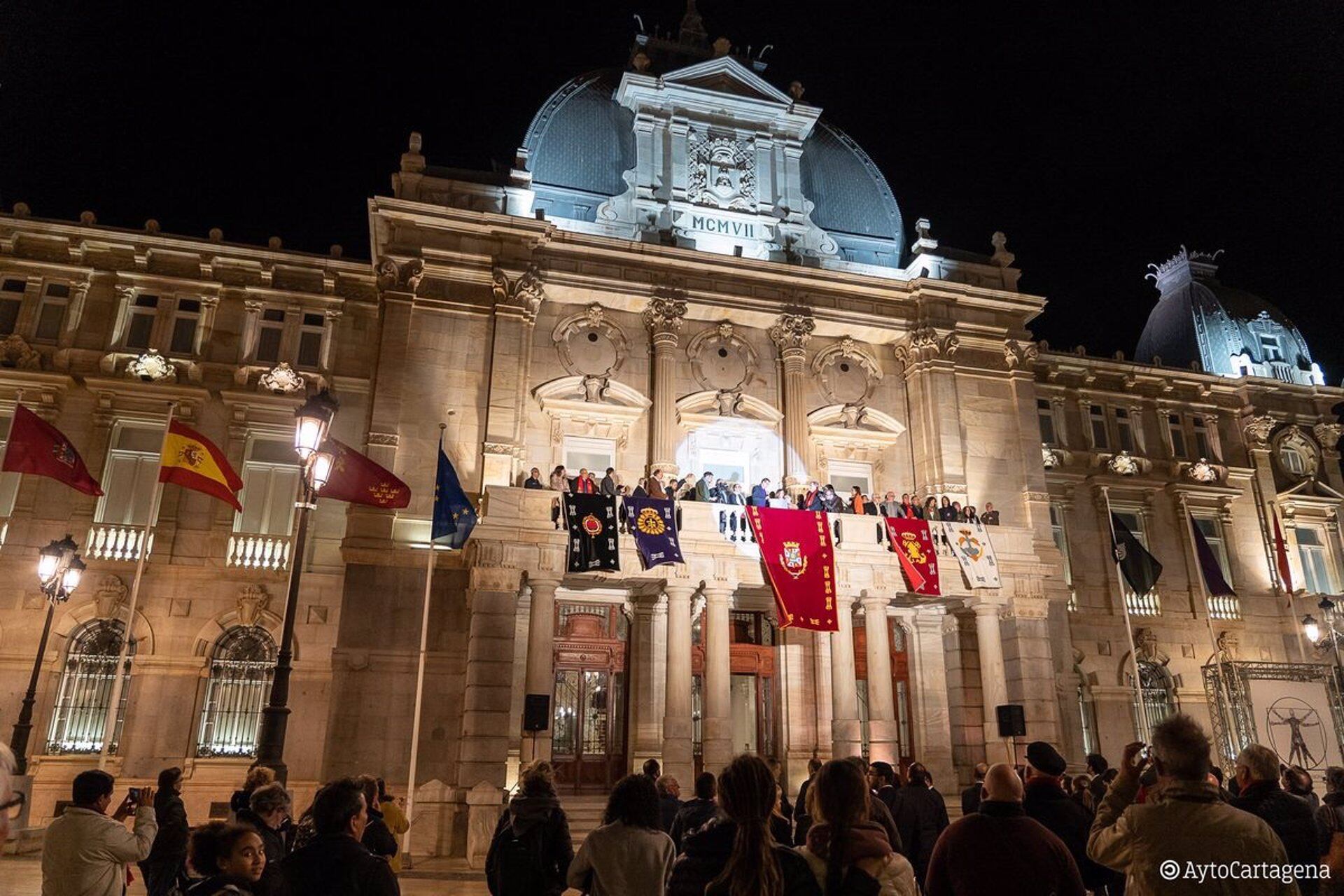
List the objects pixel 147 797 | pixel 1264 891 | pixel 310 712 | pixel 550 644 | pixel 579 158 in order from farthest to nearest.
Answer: pixel 579 158
pixel 310 712
pixel 550 644
pixel 147 797
pixel 1264 891

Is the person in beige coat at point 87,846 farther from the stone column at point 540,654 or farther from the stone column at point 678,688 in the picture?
the stone column at point 678,688

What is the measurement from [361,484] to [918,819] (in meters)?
14.4

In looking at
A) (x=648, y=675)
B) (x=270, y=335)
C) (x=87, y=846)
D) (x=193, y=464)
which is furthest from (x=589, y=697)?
(x=87, y=846)

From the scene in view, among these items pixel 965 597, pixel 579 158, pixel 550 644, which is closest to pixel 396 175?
pixel 579 158

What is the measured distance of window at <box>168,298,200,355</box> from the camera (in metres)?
25.4

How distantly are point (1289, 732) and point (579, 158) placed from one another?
94.7 feet

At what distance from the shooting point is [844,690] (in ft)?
71.1

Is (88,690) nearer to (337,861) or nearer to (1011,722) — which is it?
(337,861)

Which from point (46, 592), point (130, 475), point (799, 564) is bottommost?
point (46, 592)

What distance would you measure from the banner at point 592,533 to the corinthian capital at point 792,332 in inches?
371

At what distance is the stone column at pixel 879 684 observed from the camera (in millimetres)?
21844

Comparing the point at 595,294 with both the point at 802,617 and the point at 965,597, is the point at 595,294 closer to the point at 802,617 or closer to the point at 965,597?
the point at 802,617

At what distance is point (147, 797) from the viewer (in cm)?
771

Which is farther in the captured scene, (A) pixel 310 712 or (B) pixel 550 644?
(A) pixel 310 712
